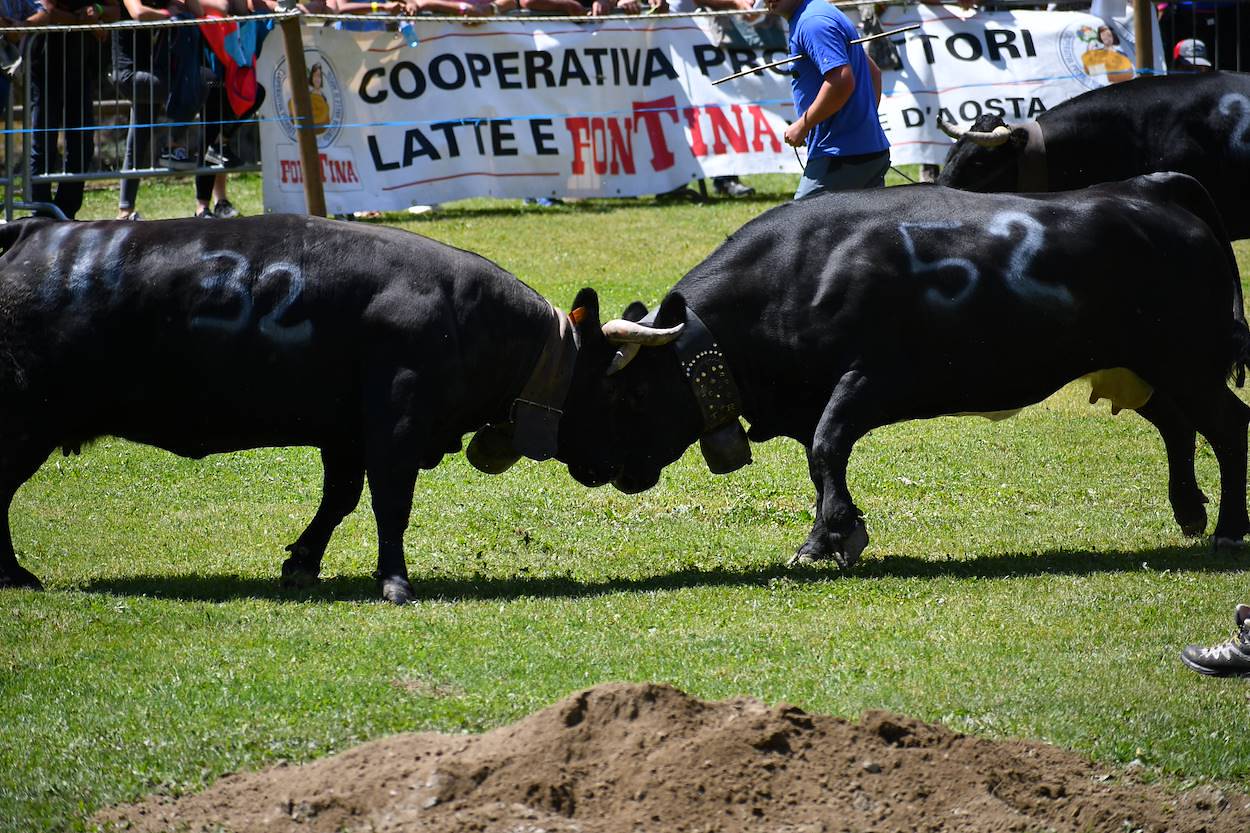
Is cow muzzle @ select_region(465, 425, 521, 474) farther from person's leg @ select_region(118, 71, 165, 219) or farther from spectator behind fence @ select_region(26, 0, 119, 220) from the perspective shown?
person's leg @ select_region(118, 71, 165, 219)

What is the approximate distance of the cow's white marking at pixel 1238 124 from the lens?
467 inches

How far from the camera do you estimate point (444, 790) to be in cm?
515

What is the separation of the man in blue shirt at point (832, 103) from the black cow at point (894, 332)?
1.26 metres

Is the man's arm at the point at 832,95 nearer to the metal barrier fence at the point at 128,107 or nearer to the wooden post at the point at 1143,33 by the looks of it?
the metal barrier fence at the point at 128,107

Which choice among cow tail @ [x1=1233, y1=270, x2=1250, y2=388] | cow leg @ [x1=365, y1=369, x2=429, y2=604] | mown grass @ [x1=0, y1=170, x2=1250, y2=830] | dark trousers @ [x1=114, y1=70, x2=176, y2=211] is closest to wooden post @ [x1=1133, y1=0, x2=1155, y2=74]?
mown grass @ [x1=0, y1=170, x2=1250, y2=830]

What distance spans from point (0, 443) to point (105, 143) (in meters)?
8.11

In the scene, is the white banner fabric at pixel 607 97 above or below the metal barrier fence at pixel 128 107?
below

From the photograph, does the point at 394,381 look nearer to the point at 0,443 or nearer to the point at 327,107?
the point at 0,443

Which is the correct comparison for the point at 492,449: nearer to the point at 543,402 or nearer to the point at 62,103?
the point at 543,402

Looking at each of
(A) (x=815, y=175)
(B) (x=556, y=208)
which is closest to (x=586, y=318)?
(A) (x=815, y=175)

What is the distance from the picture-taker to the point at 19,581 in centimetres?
811

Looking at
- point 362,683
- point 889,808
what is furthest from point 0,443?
point 889,808

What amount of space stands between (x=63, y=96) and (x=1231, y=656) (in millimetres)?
11364

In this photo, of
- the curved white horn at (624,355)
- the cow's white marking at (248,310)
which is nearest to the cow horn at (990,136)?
the curved white horn at (624,355)
